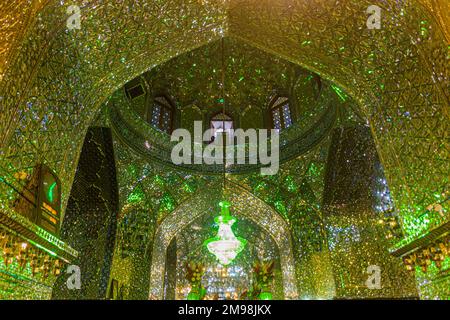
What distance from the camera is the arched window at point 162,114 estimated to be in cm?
1003

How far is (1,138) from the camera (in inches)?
129

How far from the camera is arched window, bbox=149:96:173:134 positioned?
10.0 m

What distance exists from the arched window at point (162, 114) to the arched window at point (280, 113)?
303 cm

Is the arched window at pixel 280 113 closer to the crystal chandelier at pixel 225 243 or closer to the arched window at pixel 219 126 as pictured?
the arched window at pixel 219 126

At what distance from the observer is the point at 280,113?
34.3 ft

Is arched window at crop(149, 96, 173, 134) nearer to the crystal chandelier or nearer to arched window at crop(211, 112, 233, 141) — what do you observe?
arched window at crop(211, 112, 233, 141)

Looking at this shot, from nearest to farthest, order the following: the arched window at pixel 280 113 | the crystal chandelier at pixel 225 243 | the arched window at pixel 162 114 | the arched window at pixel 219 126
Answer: the crystal chandelier at pixel 225 243 → the arched window at pixel 162 114 → the arched window at pixel 280 113 → the arched window at pixel 219 126

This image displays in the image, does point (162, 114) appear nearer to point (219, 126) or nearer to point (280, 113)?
point (219, 126)

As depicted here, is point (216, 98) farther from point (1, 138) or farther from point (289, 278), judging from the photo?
point (1, 138)

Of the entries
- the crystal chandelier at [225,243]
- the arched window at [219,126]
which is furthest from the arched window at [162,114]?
the crystal chandelier at [225,243]

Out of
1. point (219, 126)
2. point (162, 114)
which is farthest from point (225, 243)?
point (162, 114)

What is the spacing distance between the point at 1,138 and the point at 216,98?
811 centimetres

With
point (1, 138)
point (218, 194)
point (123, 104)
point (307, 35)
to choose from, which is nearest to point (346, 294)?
point (218, 194)

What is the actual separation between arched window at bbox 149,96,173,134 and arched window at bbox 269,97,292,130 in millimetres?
3031
